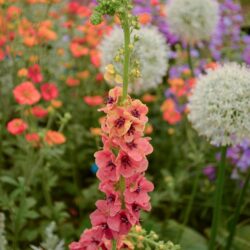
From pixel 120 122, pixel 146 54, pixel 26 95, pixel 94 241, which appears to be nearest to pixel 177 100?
pixel 146 54

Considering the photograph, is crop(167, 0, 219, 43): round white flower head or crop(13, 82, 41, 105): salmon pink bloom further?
crop(167, 0, 219, 43): round white flower head

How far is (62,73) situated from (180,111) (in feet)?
2.04

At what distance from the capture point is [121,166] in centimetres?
110

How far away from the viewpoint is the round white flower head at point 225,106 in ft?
5.38

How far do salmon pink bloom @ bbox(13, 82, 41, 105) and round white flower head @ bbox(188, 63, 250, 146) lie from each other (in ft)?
2.03

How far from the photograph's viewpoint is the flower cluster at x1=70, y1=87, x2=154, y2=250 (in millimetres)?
1073

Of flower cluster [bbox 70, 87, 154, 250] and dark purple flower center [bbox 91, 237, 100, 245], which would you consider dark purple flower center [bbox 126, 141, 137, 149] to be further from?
dark purple flower center [bbox 91, 237, 100, 245]

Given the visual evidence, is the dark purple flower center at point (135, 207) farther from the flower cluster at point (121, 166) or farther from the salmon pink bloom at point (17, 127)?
the salmon pink bloom at point (17, 127)

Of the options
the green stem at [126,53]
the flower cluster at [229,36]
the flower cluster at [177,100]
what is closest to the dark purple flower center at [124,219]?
the green stem at [126,53]

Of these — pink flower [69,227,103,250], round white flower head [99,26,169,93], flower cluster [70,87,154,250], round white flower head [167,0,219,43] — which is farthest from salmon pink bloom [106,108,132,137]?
round white flower head [167,0,219,43]

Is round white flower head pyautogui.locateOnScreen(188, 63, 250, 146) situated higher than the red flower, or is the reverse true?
round white flower head pyautogui.locateOnScreen(188, 63, 250, 146)

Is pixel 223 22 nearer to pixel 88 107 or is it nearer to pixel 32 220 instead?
pixel 88 107

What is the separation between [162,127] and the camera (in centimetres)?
287

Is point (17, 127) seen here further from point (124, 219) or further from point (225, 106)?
point (124, 219)
